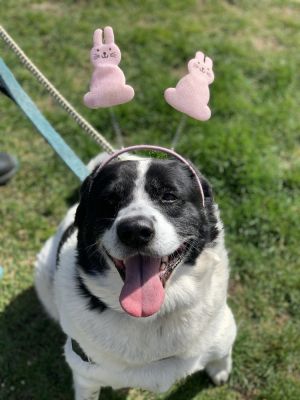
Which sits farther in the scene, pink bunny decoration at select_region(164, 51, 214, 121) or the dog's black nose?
pink bunny decoration at select_region(164, 51, 214, 121)

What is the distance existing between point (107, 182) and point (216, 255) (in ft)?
2.13

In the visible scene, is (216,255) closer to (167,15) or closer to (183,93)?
(183,93)

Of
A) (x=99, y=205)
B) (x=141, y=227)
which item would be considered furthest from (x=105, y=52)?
(x=141, y=227)

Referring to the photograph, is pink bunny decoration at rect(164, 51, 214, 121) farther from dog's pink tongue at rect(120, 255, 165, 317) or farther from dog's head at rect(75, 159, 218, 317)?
dog's pink tongue at rect(120, 255, 165, 317)

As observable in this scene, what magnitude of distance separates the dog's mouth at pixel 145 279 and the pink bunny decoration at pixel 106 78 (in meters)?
0.70

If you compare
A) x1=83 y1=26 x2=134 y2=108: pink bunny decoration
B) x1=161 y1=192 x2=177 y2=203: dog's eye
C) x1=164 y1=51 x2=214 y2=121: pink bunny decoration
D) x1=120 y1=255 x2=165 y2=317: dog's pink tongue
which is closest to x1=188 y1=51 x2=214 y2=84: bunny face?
x1=164 y1=51 x2=214 y2=121: pink bunny decoration

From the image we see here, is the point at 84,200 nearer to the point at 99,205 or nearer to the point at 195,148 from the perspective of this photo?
the point at 99,205

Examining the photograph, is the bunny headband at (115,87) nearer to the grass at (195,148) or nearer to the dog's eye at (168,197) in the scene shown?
the dog's eye at (168,197)

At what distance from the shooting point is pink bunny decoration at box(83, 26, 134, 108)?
7.64 feet

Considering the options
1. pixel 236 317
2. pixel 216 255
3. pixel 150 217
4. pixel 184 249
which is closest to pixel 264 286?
pixel 236 317

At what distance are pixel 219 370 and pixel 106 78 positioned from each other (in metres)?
1.93

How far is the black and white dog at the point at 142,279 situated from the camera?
2.33 meters

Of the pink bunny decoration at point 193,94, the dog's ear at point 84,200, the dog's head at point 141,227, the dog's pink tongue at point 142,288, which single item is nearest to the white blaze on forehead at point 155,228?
the dog's head at point 141,227

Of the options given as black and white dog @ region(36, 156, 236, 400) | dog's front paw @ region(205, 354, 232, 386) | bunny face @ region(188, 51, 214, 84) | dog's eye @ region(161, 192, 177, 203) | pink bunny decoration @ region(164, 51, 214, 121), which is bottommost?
dog's front paw @ region(205, 354, 232, 386)
